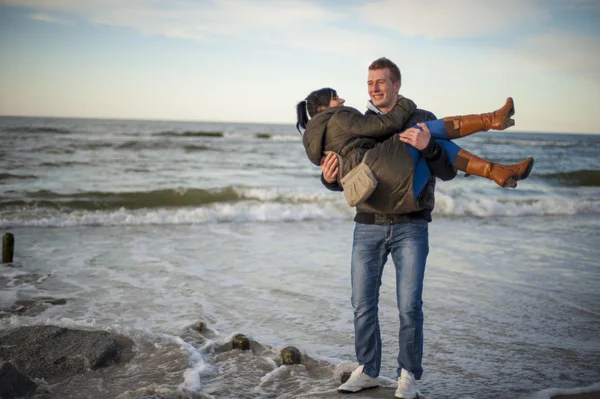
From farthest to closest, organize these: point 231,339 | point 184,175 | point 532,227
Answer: point 184,175
point 532,227
point 231,339

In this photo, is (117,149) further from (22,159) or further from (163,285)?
(163,285)

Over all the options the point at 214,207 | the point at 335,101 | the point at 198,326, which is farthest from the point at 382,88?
the point at 214,207

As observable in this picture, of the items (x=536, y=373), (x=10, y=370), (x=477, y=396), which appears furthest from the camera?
(x=536, y=373)

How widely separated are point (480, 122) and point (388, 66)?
2.29ft

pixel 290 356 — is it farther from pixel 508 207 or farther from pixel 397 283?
pixel 508 207

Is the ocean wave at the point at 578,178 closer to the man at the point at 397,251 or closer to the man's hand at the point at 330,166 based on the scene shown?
the man at the point at 397,251

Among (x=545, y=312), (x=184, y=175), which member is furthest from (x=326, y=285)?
(x=184, y=175)

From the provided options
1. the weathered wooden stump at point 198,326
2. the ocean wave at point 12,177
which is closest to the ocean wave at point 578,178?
the ocean wave at point 12,177

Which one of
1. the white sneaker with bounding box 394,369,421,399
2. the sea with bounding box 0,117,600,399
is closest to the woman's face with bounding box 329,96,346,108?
the white sneaker with bounding box 394,369,421,399

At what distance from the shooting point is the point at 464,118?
137 inches

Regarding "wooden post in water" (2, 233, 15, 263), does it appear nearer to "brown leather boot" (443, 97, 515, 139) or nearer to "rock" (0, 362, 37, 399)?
"rock" (0, 362, 37, 399)

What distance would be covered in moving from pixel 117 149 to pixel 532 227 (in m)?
22.9

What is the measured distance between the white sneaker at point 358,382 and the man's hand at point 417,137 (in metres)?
1.65

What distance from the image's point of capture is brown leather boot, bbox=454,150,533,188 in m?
3.45
